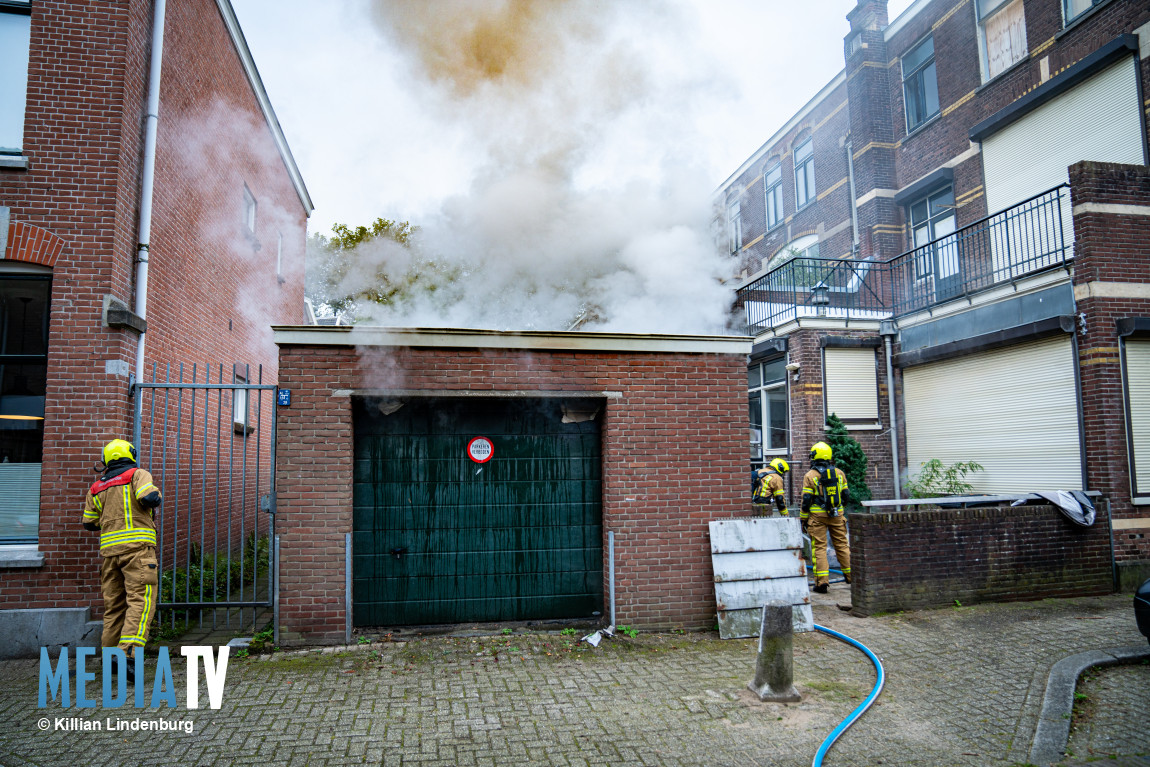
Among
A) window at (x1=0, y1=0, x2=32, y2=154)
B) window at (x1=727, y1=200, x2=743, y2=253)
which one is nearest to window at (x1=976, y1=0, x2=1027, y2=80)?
window at (x1=727, y1=200, x2=743, y2=253)

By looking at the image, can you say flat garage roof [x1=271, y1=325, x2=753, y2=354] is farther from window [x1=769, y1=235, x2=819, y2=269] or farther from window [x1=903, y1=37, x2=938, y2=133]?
window [x1=903, y1=37, x2=938, y2=133]

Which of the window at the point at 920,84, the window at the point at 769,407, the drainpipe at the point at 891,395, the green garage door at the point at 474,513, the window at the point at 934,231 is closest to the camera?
the green garage door at the point at 474,513

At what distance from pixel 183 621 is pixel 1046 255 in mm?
11906

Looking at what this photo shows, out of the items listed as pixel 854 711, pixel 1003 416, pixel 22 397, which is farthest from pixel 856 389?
pixel 22 397

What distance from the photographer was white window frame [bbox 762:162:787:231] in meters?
17.1

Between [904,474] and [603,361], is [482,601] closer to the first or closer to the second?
[603,361]

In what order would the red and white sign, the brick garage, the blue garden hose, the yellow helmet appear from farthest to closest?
the red and white sign, the brick garage, the yellow helmet, the blue garden hose

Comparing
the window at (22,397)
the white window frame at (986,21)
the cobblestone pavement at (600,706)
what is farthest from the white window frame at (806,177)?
the window at (22,397)

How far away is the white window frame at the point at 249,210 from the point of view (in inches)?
394

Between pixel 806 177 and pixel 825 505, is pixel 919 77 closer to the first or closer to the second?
pixel 806 177

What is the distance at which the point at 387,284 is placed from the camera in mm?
7531

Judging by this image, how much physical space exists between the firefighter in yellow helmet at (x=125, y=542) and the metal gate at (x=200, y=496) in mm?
392

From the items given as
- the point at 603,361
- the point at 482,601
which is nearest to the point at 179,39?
the point at 603,361

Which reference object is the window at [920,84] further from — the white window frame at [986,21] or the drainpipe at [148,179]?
the drainpipe at [148,179]
